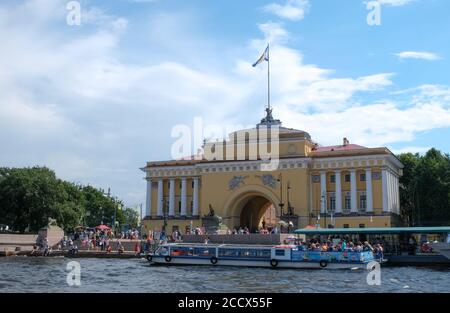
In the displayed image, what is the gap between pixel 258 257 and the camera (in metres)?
37.8

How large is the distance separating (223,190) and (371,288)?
40898 mm

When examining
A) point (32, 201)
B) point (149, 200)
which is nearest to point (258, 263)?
point (149, 200)

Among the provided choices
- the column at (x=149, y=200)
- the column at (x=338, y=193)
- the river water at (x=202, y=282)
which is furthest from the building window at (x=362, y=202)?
the river water at (x=202, y=282)

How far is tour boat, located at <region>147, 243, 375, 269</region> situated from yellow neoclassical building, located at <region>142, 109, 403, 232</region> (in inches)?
809

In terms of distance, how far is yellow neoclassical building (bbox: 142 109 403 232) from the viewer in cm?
5728

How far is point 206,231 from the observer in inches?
2137

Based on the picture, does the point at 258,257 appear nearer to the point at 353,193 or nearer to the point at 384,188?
the point at 353,193

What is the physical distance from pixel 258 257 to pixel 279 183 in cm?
2332

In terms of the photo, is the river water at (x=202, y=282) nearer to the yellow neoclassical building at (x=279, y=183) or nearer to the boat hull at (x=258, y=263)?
the boat hull at (x=258, y=263)

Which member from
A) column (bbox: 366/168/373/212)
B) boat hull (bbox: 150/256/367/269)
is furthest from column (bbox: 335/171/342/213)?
boat hull (bbox: 150/256/367/269)

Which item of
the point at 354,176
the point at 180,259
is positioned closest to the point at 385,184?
the point at 354,176

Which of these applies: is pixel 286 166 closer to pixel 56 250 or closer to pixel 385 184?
pixel 385 184

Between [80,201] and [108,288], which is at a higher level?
[80,201]

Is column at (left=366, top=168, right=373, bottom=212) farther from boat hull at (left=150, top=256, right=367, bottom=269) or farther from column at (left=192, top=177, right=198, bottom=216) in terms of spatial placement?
boat hull at (left=150, top=256, right=367, bottom=269)
